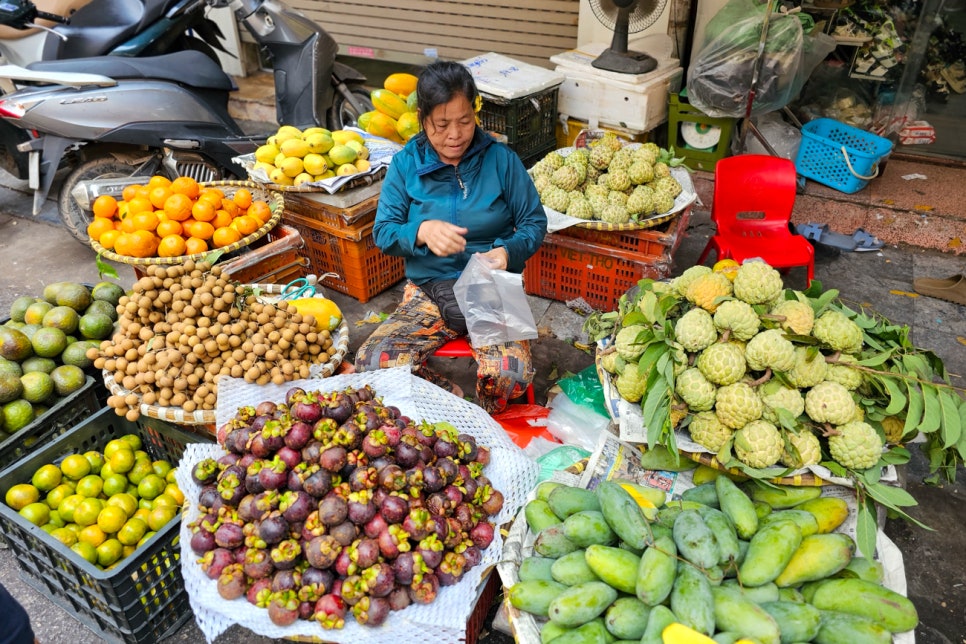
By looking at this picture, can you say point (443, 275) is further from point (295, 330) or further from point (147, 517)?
point (147, 517)

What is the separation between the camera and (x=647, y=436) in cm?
227

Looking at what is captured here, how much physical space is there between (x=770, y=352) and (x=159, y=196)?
130 inches

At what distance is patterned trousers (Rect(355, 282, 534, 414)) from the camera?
2.94 m

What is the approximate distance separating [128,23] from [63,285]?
9.49ft

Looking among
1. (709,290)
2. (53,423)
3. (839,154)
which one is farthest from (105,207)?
(839,154)

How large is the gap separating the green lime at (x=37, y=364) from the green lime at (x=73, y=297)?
0.34 m

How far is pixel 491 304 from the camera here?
2.80 meters

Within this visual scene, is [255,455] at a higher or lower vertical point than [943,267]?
higher

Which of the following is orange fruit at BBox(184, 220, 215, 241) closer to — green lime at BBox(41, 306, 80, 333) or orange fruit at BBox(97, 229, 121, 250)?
orange fruit at BBox(97, 229, 121, 250)

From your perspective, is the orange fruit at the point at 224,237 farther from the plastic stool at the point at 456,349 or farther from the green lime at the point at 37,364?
the plastic stool at the point at 456,349

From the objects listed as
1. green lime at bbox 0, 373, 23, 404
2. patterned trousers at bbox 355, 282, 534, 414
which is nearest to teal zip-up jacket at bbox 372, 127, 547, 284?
patterned trousers at bbox 355, 282, 534, 414

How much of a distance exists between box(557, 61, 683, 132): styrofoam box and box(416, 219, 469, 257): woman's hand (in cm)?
294

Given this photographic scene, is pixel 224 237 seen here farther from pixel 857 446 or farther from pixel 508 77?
pixel 857 446

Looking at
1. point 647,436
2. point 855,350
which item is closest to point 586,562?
point 647,436
